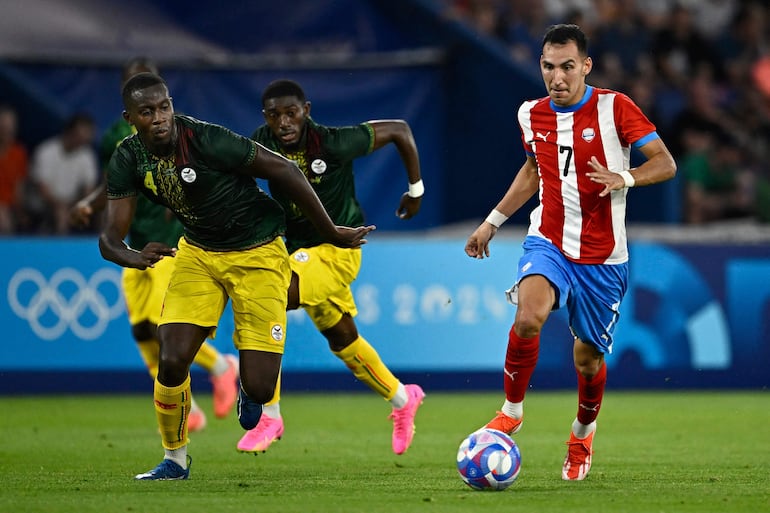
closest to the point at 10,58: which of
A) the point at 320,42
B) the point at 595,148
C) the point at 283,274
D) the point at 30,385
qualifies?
the point at 320,42

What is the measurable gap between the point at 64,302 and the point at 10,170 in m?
2.88

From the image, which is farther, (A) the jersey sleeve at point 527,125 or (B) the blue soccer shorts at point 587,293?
(A) the jersey sleeve at point 527,125

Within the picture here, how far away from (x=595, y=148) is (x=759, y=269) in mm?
7290

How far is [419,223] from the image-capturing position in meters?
18.2

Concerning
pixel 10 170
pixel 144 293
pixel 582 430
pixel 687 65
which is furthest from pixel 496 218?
pixel 687 65

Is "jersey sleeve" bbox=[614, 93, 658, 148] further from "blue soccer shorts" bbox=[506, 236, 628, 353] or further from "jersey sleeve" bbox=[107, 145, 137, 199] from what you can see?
"jersey sleeve" bbox=[107, 145, 137, 199]

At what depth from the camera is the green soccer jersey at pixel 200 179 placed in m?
7.55

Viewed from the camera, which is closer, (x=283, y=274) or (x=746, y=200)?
(x=283, y=274)

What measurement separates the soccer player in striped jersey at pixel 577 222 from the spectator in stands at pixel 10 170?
9.26 meters

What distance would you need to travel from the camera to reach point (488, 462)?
7.01 metres

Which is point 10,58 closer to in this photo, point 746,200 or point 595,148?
point 746,200

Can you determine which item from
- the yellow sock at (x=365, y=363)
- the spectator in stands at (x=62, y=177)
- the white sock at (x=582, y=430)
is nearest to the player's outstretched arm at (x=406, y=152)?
the yellow sock at (x=365, y=363)

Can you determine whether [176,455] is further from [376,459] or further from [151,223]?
[151,223]

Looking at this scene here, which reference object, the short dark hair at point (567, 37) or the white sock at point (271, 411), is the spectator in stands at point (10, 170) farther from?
the short dark hair at point (567, 37)
